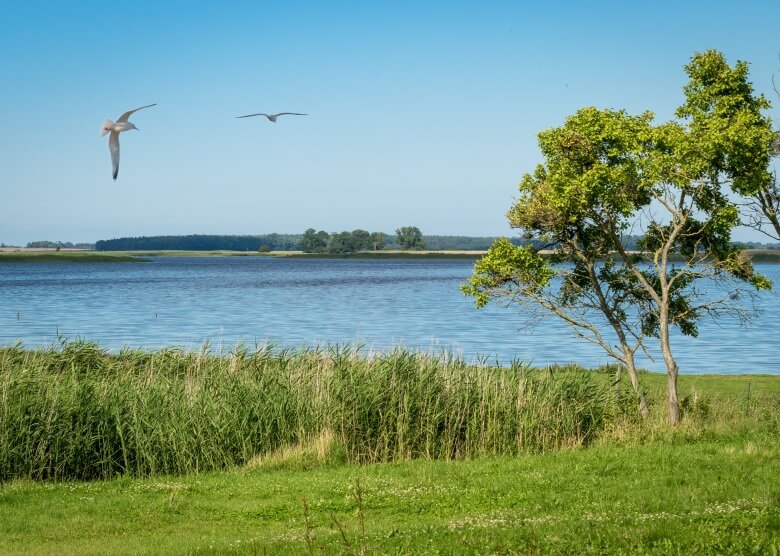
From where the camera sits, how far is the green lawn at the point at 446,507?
11609 millimetres

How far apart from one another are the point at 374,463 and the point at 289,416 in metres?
2.22

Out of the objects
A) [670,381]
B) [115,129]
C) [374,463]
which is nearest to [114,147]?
[115,129]

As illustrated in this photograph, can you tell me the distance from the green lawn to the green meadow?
5 centimetres

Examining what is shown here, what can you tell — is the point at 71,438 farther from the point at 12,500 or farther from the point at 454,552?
the point at 454,552

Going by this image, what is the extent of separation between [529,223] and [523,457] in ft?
28.5

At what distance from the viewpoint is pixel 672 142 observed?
23.7m

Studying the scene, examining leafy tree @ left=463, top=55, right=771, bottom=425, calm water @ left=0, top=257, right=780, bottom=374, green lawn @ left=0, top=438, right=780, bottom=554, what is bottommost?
calm water @ left=0, top=257, right=780, bottom=374

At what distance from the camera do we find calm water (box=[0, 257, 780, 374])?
58.2 m

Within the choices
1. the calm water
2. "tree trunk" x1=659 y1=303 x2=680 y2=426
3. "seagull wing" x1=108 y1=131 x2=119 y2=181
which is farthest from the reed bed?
the calm water

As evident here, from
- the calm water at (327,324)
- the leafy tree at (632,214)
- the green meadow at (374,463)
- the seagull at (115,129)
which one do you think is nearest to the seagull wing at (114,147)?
the seagull at (115,129)

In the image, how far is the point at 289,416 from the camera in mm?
20859

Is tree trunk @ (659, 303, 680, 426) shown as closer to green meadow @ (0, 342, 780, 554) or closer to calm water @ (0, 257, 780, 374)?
green meadow @ (0, 342, 780, 554)

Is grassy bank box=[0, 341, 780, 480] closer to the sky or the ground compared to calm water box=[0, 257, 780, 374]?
closer to the sky

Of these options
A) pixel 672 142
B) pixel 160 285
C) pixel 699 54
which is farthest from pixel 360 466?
pixel 160 285
